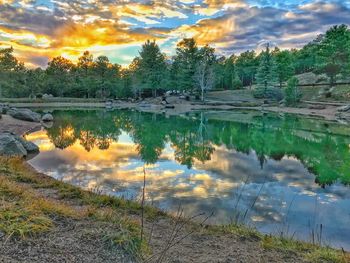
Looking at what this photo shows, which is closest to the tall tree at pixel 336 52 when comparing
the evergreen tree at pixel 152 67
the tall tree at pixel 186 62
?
the tall tree at pixel 186 62

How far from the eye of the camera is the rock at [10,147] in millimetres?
17205

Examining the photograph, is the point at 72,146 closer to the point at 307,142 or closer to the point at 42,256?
the point at 307,142

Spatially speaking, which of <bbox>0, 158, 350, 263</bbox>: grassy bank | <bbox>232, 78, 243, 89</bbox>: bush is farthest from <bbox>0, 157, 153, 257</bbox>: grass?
<bbox>232, 78, 243, 89</bbox>: bush

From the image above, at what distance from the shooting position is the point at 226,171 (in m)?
16.3

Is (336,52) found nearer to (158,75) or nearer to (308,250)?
(158,75)

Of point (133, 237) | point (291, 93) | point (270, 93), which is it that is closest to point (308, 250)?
point (133, 237)

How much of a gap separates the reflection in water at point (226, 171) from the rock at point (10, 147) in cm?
90

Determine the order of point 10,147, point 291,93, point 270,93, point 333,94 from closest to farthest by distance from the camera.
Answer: point 10,147, point 333,94, point 291,93, point 270,93

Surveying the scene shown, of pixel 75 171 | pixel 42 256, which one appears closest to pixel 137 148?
pixel 75 171

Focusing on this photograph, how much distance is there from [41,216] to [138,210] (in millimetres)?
3309

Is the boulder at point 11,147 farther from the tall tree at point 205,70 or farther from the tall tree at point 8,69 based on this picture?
the tall tree at point 8,69

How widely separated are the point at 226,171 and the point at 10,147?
10878 mm

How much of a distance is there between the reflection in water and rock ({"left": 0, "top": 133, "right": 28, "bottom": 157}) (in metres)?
0.90

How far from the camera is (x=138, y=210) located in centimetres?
934
